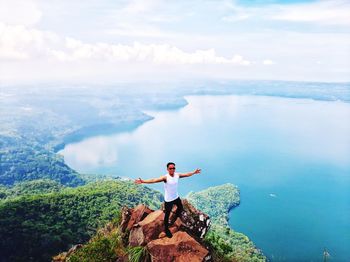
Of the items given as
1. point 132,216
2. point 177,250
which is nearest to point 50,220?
point 132,216

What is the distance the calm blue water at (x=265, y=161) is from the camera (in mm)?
48375

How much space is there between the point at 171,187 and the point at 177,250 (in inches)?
46.1

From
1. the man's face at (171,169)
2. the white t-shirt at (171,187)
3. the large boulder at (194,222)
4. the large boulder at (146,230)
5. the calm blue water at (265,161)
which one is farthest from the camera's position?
the calm blue water at (265,161)

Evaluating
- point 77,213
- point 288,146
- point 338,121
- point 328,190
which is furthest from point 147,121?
point 77,213

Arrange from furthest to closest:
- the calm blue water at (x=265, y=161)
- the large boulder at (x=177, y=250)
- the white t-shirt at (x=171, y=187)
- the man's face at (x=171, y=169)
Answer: the calm blue water at (x=265, y=161) → the large boulder at (x=177, y=250) → the white t-shirt at (x=171, y=187) → the man's face at (x=171, y=169)

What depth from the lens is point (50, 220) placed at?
28.0 meters

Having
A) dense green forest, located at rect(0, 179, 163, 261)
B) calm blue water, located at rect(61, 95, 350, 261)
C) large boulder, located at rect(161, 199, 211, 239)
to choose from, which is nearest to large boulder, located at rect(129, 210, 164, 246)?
large boulder, located at rect(161, 199, 211, 239)

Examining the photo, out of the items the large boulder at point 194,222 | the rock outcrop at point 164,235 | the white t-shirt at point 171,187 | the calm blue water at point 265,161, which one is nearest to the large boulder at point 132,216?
the rock outcrop at point 164,235

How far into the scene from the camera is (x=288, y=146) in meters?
103

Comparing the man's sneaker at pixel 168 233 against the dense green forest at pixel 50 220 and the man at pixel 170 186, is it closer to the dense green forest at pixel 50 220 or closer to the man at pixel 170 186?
the man at pixel 170 186

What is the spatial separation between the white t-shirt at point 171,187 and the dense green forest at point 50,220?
15614mm

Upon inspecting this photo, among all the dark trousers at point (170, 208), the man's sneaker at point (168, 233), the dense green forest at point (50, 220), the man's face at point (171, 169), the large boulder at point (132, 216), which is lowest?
the dense green forest at point (50, 220)

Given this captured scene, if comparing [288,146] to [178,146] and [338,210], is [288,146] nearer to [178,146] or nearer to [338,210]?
[178,146]

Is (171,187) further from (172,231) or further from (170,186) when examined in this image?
(172,231)
